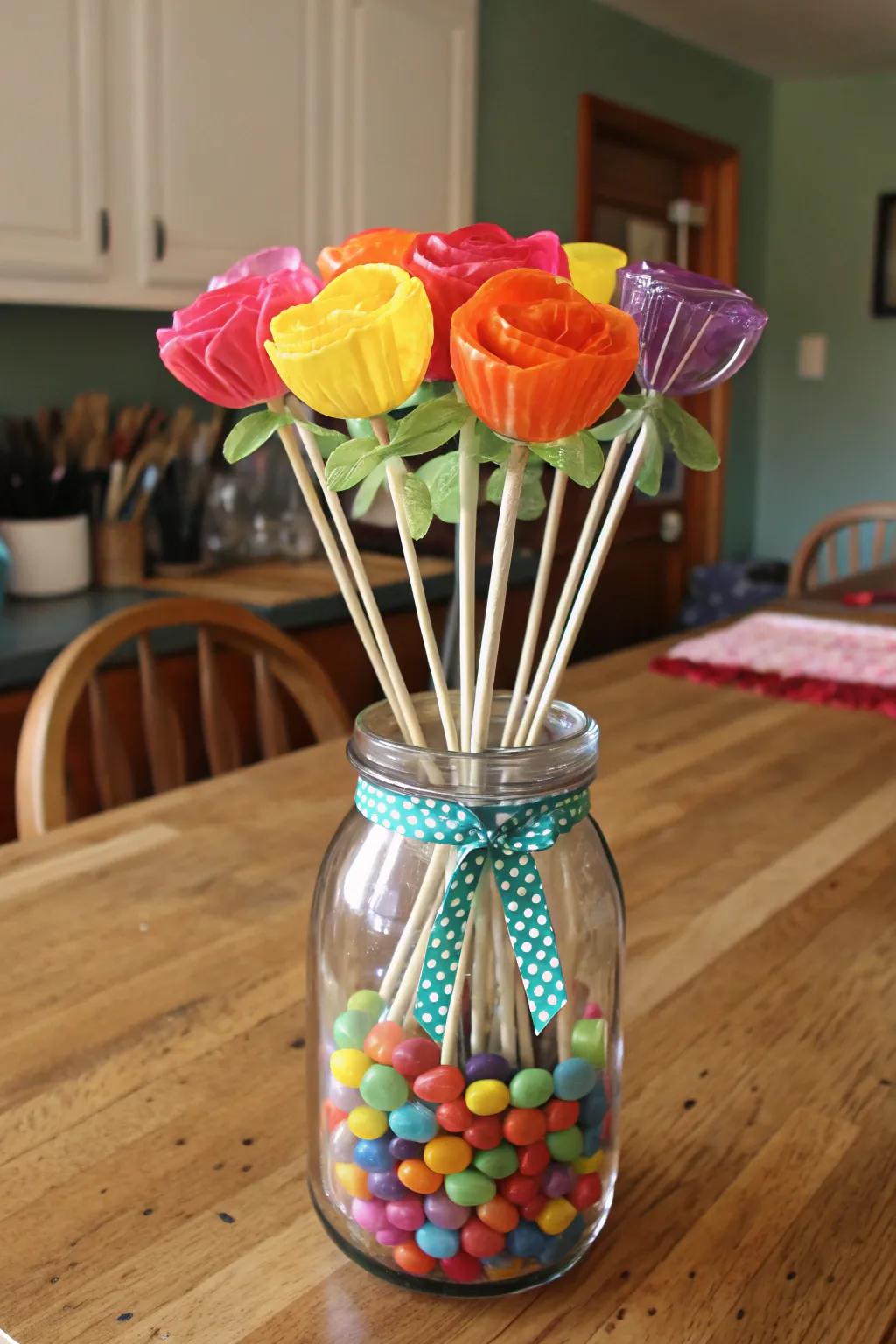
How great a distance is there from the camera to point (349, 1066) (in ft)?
1.72

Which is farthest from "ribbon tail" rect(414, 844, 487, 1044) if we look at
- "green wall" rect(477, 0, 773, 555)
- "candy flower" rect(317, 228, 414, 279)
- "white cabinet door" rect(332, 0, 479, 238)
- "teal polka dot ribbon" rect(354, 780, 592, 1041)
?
"green wall" rect(477, 0, 773, 555)

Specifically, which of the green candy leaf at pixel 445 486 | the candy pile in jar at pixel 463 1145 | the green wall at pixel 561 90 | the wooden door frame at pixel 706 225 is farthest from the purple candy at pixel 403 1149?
the wooden door frame at pixel 706 225

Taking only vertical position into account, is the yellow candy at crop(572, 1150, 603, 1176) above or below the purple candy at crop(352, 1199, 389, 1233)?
above

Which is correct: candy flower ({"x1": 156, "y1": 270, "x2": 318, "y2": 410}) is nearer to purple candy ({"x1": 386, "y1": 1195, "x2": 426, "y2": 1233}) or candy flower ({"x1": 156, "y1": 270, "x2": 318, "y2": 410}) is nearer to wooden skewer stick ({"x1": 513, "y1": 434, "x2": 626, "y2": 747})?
wooden skewer stick ({"x1": 513, "y1": 434, "x2": 626, "y2": 747})

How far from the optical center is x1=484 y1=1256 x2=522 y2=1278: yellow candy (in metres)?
0.52

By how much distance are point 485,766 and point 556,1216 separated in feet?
0.63

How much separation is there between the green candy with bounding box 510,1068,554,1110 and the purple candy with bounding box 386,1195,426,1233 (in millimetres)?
59

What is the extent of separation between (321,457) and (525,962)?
224 mm

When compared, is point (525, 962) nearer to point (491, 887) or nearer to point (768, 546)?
point (491, 887)

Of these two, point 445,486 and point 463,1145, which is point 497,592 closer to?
point 445,486

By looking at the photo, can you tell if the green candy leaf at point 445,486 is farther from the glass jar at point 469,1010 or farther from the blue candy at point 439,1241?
the blue candy at point 439,1241

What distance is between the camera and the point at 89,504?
8.11ft

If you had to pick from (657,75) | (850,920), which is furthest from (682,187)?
(850,920)

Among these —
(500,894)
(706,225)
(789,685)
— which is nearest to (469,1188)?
(500,894)
